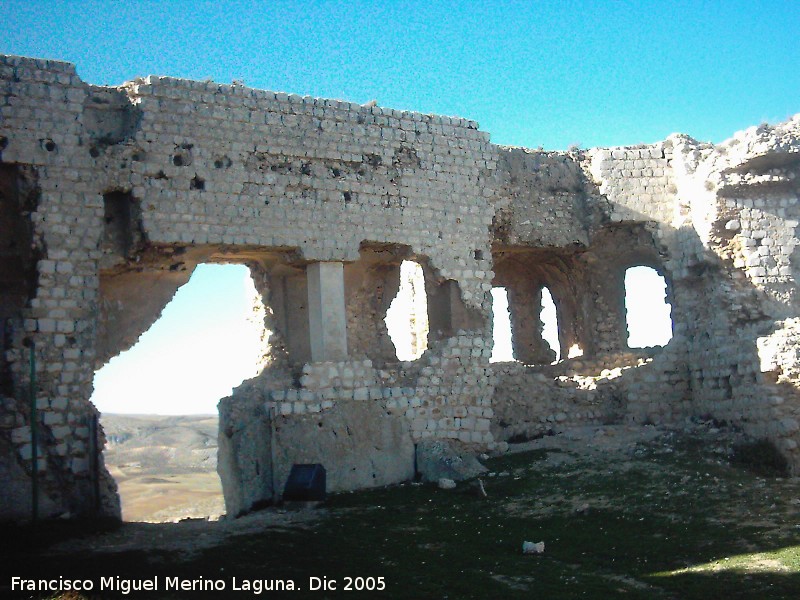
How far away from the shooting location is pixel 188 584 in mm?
8555

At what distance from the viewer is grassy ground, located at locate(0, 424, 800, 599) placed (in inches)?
346

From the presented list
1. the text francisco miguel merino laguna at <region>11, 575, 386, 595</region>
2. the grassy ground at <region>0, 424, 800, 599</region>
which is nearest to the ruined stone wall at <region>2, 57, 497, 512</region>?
the grassy ground at <region>0, 424, 800, 599</region>

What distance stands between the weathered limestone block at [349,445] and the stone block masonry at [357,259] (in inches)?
1.4

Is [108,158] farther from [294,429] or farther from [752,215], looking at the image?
[752,215]

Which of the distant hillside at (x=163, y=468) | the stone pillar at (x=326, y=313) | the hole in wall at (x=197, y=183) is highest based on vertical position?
the hole in wall at (x=197, y=183)

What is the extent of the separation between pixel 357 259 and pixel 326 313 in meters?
1.06

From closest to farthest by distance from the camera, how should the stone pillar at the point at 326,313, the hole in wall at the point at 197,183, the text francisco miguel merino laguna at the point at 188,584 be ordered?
the text francisco miguel merino laguna at the point at 188,584 < the hole in wall at the point at 197,183 < the stone pillar at the point at 326,313

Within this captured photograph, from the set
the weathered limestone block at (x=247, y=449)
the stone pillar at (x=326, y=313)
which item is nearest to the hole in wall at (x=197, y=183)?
the stone pillar at (x=326, y=313)

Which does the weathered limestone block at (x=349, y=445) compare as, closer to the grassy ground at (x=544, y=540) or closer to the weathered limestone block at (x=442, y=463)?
the weathered limestone block at (x=442, y=463)

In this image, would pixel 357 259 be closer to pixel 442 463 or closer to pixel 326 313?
pixel 326 313

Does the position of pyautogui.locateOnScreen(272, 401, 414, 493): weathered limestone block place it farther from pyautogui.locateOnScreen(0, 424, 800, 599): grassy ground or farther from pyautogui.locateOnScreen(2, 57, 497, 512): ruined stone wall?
pyautogui.locateOnScreen(0, 424, 800, 599): grassy ground

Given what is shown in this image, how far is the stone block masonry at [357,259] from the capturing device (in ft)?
41.4

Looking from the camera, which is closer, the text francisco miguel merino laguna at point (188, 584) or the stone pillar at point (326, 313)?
the text francisco miguel merino laguna at point (188, 584)

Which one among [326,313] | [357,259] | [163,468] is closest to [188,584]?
[326,313]
